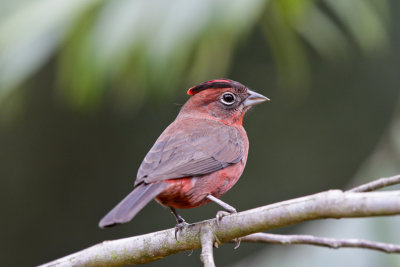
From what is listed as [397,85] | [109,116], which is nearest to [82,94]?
[109,116]

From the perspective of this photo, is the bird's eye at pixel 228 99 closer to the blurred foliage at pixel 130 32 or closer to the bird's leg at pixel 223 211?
the blurred foliage at pixel 130 32

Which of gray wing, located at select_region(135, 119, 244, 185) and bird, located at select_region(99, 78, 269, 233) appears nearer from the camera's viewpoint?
bird, located at select_region(99, 78, 269, 233)

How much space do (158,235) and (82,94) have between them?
1627 millimetres

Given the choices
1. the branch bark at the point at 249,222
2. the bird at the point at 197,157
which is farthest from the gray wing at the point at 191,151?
the branch bark at the point at 249,222

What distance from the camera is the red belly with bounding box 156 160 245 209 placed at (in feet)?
11.9

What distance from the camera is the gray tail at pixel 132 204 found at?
9.82 ft

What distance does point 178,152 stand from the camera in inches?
154

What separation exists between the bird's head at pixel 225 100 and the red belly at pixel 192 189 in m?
0.84

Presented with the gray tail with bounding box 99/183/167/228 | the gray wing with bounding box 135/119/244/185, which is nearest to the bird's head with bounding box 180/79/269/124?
the gray wing with bounding box 135/119/244/185

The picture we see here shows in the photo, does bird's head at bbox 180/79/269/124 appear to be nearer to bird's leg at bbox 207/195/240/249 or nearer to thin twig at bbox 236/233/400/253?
bird's leg at bbox 207/195/240/249

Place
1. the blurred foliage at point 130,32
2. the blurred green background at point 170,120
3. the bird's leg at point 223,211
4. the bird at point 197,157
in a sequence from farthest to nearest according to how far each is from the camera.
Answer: the blurred green background at point 170,120 < the blurred foliage at point 130,32 < the bird at point 197,157 < the bird's leg at point 223,211

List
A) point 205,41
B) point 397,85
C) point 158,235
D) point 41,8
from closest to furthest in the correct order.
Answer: point 158,235 < point 205,41 < point 41,8 < point 397,85

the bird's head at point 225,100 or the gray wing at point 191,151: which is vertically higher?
the bird's head at point 225,100

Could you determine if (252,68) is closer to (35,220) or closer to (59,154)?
(59,154)
